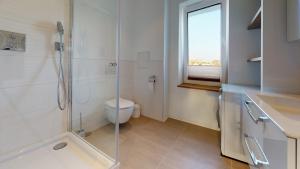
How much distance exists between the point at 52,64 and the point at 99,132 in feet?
3.22

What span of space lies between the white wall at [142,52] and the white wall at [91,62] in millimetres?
775

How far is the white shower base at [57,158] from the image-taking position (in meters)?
1.24

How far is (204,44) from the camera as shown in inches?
91.0

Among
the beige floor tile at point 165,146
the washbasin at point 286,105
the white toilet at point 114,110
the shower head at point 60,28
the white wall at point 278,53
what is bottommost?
the beige floor tile at point 165,146

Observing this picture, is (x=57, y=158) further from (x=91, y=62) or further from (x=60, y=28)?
(x=60, y=28)

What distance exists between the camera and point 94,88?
185 cm

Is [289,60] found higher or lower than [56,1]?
lower

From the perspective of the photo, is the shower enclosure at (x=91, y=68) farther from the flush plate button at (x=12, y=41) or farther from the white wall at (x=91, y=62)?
the flush plate button at (x=12, y=41)

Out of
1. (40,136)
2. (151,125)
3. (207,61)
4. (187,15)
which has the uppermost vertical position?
(187,15)

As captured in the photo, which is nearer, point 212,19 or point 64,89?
point 64,89

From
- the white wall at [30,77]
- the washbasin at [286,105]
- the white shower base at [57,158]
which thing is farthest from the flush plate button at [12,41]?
the washbasin at [286,105]

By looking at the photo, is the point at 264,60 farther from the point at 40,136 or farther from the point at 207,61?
the point at 40,136

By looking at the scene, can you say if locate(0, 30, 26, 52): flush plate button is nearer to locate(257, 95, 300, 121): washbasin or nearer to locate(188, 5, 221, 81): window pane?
locate(257, 95, 300, 121): washbasin

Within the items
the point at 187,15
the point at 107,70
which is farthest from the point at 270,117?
the point at 187,15
